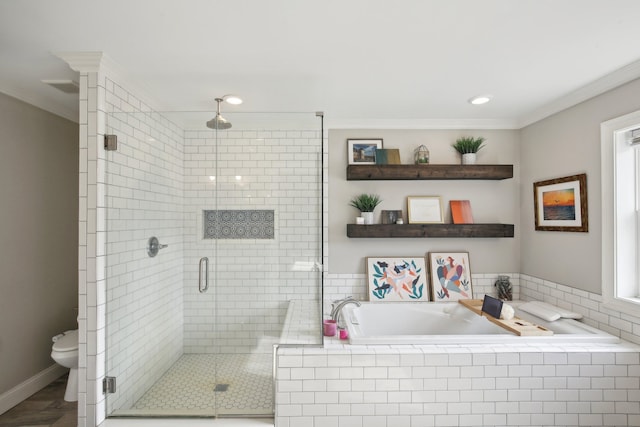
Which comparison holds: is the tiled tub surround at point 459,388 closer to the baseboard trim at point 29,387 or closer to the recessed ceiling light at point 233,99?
the recessed ceiling light at point 233,99

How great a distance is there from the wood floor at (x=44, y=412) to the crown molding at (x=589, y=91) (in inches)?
174

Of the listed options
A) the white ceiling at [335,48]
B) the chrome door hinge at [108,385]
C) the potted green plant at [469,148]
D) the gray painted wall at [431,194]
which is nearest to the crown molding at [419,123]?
the gray painted wall at [431,194]

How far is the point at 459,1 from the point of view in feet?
4.99

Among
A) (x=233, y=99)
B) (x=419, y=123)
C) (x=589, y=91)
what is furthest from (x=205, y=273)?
(x=589, y=91)

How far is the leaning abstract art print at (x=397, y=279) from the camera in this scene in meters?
3.31

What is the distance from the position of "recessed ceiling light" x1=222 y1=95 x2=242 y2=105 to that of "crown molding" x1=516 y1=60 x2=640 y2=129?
104 inches

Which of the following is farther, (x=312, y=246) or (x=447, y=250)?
(x=447, y=250)

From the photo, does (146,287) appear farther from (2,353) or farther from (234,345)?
(2,353)

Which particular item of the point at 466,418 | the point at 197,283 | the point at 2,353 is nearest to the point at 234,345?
the point at 197,283

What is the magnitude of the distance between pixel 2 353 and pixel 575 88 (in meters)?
4.80

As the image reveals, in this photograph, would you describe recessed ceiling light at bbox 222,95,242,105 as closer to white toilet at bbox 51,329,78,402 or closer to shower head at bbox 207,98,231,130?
shower head at bbox 207,98,231,130

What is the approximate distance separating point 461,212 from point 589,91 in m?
1.39

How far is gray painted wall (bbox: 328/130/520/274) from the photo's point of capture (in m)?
3.39

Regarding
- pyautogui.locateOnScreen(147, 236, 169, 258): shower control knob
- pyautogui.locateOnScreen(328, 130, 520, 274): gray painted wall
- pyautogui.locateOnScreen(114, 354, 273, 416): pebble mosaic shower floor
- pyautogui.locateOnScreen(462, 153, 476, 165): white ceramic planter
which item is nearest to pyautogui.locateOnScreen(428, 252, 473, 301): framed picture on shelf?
pyautogui.locateOnScreen(328, 130, 520, 274): gray painted wall
